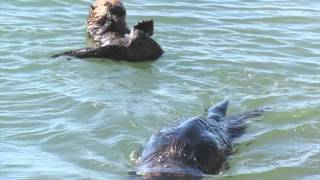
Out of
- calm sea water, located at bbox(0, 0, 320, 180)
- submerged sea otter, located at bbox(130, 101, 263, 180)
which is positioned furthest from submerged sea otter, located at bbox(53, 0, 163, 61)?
submerged sea otter, located at bbox(130, 101, 263, 180)

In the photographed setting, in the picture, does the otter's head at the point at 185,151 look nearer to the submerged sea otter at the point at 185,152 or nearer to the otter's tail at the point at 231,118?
the submerged sea otter at the point at 185,152

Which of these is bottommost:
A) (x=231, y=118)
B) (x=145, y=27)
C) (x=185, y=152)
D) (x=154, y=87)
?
(x=154, y=87)

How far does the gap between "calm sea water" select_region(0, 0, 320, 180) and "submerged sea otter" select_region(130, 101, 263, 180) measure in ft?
0.54

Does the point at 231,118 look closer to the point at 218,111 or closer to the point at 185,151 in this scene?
the point at 218,111

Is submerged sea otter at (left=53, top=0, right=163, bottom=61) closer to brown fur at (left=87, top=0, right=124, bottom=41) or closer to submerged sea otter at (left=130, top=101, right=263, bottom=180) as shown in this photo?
brown fur at (left=87, top=0, right=124, bottom=41)

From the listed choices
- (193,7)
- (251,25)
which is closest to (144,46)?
(251,25)

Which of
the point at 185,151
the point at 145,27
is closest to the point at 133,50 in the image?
the point at 145,27

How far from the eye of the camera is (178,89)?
28.5 ft

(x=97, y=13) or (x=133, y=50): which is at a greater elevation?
(x=97, y=13)

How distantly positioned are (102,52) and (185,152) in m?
4.06

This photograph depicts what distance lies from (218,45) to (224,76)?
163 centimetres

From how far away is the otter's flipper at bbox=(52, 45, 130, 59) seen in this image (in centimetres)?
952

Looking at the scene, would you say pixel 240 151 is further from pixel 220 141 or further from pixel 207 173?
pixel 207 173

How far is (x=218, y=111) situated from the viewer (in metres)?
7.27
